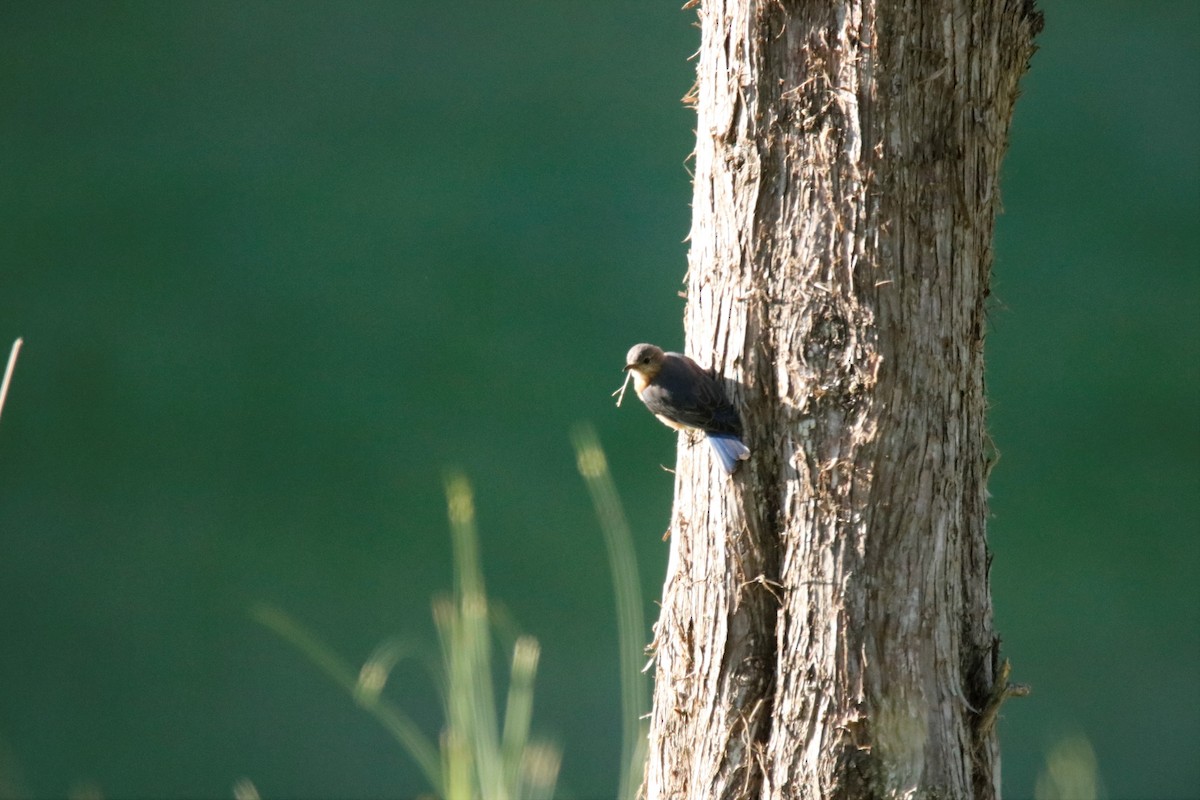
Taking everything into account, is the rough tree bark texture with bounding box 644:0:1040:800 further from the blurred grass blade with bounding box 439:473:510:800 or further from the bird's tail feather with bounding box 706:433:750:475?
the blurred grass blade with bounding box 439:473:510:800

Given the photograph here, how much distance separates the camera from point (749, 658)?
227cm

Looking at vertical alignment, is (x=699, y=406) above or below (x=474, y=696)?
above

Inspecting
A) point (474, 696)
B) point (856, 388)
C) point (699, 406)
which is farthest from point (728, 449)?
point (474, 696)

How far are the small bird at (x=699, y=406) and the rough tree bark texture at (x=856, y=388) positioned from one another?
0.04 m

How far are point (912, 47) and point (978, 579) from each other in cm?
94

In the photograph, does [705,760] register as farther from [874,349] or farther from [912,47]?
[912,47]

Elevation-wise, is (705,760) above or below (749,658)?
below

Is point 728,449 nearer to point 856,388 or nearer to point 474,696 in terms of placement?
point 856,388

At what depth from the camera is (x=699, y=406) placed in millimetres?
2223

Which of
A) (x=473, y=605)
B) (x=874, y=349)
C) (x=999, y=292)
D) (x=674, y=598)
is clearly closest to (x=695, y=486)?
(x=674, y=598)

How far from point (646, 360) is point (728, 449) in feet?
0.87

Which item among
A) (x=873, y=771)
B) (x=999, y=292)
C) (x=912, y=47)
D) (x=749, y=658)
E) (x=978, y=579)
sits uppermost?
(x=999, y=292)

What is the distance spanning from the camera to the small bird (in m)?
2.23

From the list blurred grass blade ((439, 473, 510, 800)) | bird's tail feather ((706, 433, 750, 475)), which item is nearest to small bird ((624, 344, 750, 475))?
bird's tail feather ((706, 433, 750, 475))
